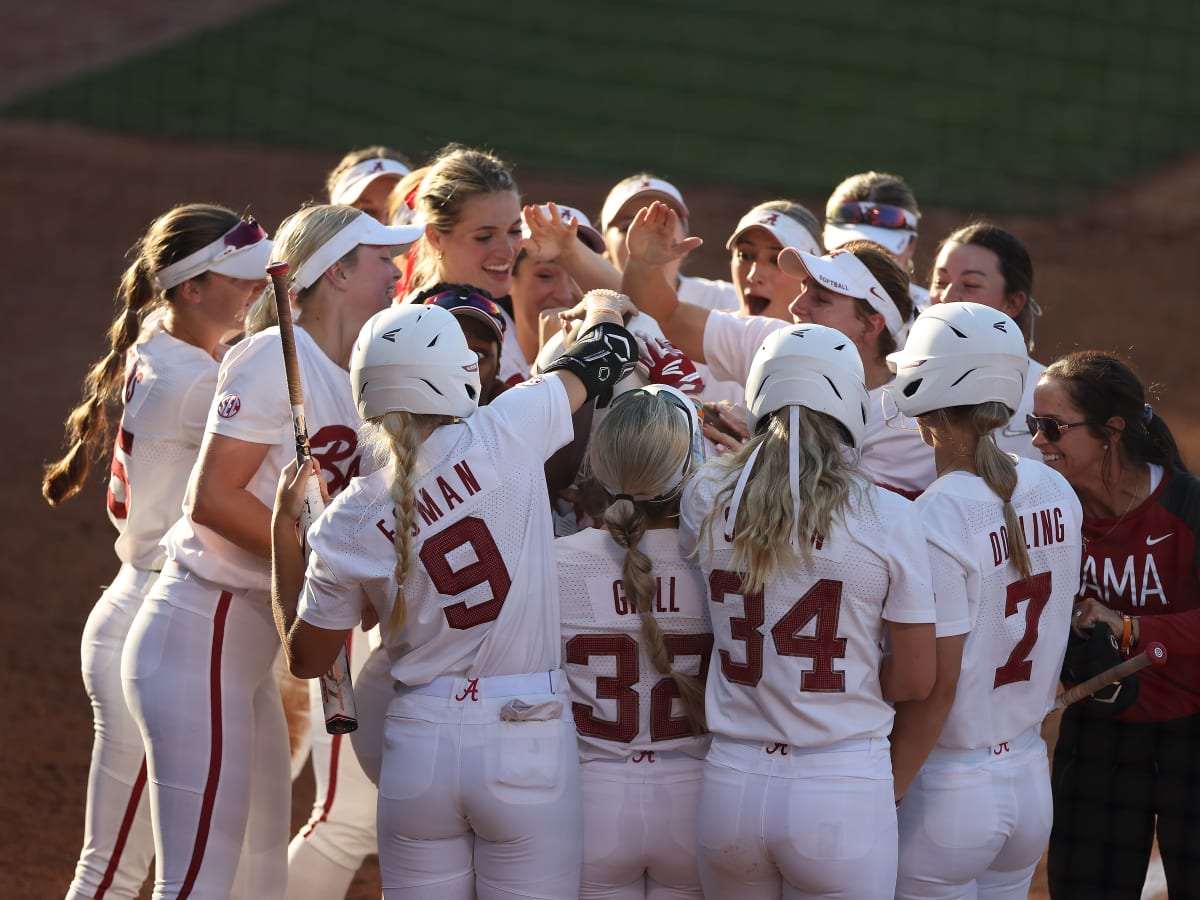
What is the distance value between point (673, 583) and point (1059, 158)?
14123mm

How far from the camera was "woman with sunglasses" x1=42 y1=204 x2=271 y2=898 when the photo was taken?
353cm

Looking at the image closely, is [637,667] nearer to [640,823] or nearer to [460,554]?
[640,823]

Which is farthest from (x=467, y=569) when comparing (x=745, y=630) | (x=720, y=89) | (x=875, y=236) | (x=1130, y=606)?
(x=720, y=89)

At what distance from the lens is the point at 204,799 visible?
3.23 m

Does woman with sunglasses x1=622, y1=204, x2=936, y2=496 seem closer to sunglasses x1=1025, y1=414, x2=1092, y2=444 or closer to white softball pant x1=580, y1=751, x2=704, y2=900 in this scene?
sunglasses x1=1025, y1=414, x2=1092, y2=444

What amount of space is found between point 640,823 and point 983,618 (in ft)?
2.67

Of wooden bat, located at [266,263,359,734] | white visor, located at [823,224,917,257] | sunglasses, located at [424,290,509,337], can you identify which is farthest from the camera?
white visor, located at [823,224,917,257]

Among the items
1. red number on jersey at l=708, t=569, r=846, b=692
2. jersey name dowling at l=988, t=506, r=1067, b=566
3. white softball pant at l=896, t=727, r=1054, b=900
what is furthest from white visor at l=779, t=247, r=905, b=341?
white softball pant at l=896, t=727, r=1054, b=900

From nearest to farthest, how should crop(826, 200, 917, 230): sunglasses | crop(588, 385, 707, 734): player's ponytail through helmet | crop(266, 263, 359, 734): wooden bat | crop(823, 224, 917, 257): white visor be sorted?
crop(588, 385, 707, 734): player's ponytail through helmet, crop(266, 263, 359, 734): wooden bat, crop(823, 224, 917, 257): white visor, crop(826, 200, 917, 230): sunglasses

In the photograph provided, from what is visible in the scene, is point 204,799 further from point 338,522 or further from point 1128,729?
point 1128,729

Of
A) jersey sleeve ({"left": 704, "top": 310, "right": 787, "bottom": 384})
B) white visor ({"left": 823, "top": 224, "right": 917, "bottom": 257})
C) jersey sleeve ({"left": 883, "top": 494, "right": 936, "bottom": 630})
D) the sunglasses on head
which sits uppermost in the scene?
white visor ({"left": 823, "top": 224, "right": 917, "bottom": 257})

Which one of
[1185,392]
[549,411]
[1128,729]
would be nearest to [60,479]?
[549,411]

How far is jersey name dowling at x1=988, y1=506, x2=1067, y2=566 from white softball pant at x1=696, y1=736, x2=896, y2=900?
47cm

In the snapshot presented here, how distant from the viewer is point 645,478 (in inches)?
116
